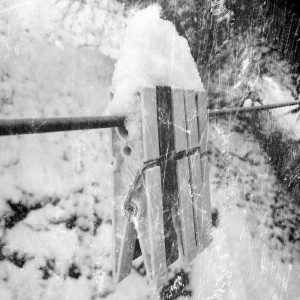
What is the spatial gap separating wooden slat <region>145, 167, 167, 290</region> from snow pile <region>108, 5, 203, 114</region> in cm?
34

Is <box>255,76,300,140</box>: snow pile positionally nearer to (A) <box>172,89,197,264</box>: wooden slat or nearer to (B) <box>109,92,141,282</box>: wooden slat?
(A) <box>172,89,197,264</box>: wooden slat

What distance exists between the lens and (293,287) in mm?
2814

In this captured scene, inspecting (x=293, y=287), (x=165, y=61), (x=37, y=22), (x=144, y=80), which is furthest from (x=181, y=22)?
(x=293, y=287)

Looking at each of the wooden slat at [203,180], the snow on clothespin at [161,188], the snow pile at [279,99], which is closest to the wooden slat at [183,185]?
the snow on clothespin at [161,188]

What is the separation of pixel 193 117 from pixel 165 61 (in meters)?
0.35

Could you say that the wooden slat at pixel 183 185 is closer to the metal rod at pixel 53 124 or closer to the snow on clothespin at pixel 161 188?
the snow on clothespin at pixel 161 188

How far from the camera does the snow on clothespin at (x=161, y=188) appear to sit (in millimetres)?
1133

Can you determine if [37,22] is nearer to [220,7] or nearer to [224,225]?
[220,7]

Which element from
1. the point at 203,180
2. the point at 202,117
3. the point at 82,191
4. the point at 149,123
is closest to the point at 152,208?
the point at 149,123

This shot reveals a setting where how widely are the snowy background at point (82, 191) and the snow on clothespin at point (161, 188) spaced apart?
5.6 inches

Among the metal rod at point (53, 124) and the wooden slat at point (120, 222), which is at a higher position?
the metal rod at point (53, 124)

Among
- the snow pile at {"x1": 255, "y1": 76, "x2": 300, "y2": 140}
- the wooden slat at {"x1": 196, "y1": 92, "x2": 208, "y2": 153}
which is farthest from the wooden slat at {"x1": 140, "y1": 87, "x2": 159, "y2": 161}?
the snow pile at {"x1": 255, "y1": 76, "x2": 300, "y2": 140}

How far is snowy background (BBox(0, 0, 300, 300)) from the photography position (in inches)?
70.0

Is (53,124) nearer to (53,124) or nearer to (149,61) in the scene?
(53,124)
